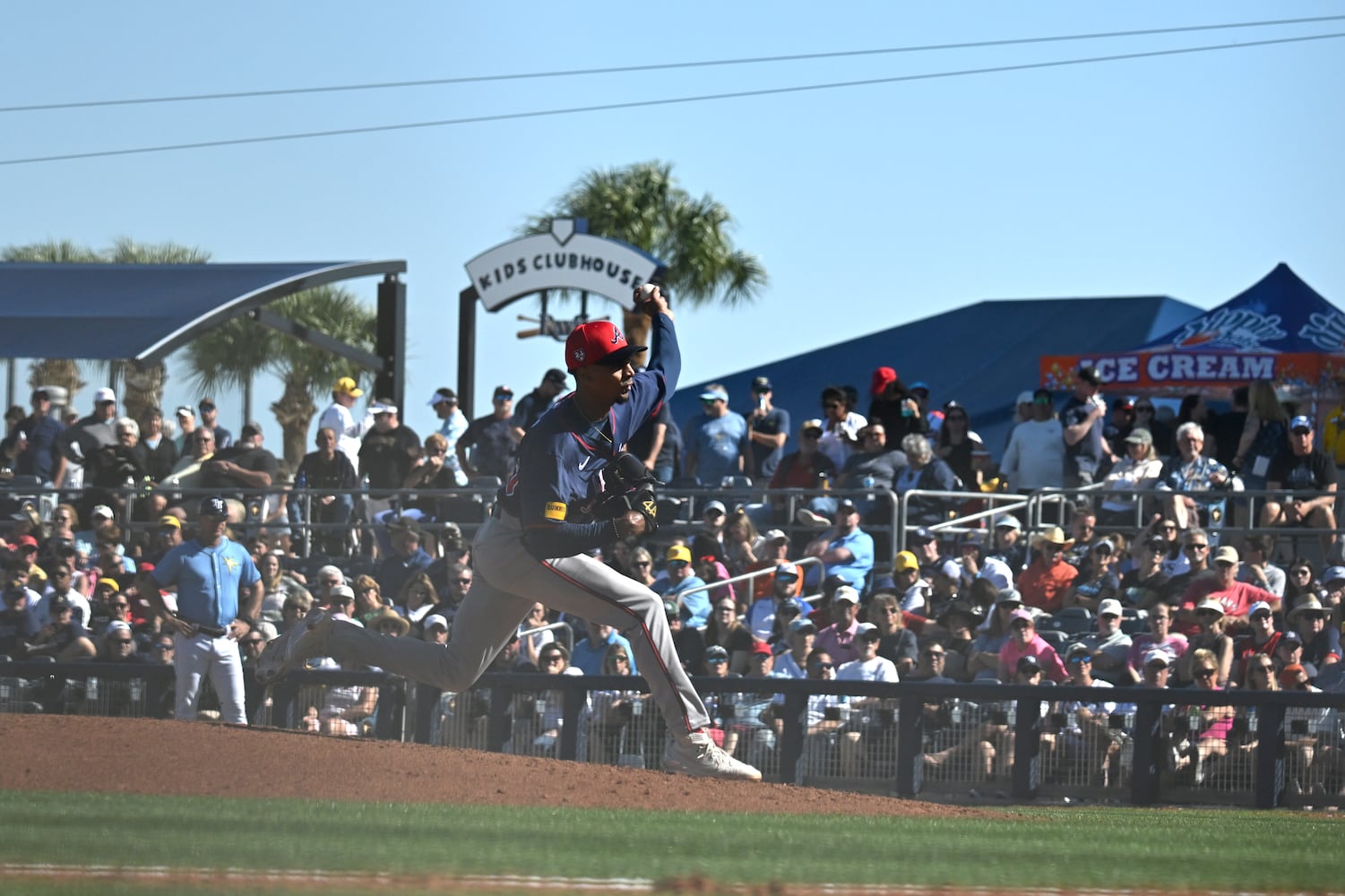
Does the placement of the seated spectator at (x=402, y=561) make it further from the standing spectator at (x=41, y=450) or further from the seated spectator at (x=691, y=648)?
the standing spectator at (x=41, y=450)

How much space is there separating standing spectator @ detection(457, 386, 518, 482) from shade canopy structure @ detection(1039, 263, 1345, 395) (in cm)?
631

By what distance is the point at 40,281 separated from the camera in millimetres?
21656

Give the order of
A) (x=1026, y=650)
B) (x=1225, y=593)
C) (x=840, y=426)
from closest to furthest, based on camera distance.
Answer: (x=1026, y=650), (x=1225, y=593), (x=840, y=426)

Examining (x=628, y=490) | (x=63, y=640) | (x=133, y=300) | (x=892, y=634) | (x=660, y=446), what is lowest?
(x=63, y=640)

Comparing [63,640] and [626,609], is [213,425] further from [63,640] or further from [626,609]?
[626,609]

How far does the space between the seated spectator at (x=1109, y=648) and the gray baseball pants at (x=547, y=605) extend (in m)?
4.92

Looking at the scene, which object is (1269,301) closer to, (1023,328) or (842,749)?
(1023,328)

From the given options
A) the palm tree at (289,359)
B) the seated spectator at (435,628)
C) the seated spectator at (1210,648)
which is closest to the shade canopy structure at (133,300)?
the seated spectator at (435,628)

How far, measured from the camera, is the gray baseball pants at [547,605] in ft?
25.6

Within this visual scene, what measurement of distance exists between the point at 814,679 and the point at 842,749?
23.8 inches

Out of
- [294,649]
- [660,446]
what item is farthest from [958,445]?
[294,649]

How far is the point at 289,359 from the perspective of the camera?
158 ft

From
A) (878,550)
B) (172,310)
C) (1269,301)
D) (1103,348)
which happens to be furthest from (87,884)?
(1103,348)

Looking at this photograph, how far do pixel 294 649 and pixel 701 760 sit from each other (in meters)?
2.05
